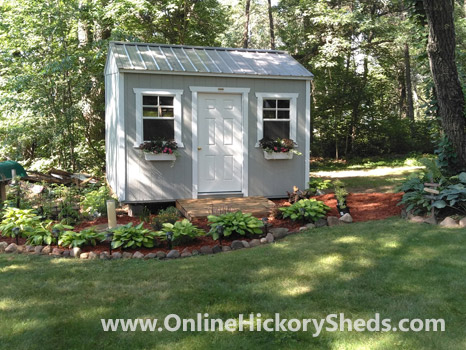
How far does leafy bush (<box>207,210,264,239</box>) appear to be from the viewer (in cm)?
550

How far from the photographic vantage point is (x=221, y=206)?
7055 mm

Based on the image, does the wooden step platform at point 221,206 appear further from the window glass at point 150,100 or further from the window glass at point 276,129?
the window glass at point 150,100

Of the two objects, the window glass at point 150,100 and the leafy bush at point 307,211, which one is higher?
the window glass at point 150,100

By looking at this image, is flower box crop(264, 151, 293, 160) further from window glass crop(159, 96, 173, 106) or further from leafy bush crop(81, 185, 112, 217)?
leafy bush crop(81, 185, 112, 217)

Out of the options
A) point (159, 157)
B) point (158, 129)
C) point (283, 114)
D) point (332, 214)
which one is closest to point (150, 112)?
point (158, 129)

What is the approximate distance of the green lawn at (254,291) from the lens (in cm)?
298

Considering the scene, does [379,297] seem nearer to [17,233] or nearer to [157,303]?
[157,303]

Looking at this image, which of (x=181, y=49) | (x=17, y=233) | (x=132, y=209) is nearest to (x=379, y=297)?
(x=17, y=233)

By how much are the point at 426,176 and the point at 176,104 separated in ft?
13.8

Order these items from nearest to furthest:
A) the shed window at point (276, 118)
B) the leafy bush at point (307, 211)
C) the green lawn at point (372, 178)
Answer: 1. the leafy bush at point (307, 211)
2. the shed window at point (276, 118)
3. the green lawn at point (372, 178)

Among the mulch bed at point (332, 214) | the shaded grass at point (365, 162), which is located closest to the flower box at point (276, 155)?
the mulch bed at point (332, 214)

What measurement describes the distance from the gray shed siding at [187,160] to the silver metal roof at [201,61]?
15 cm

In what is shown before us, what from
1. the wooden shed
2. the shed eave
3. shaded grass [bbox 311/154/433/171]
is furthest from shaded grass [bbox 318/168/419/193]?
the shed eave

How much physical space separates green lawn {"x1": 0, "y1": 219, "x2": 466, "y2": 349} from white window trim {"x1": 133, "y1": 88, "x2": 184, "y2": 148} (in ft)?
9.63
